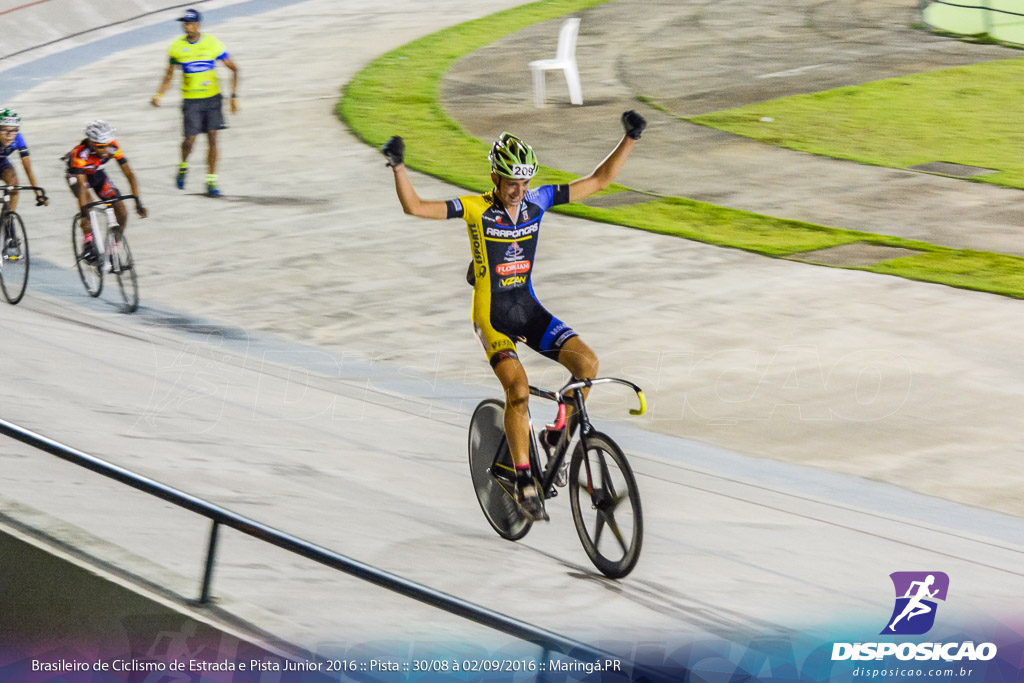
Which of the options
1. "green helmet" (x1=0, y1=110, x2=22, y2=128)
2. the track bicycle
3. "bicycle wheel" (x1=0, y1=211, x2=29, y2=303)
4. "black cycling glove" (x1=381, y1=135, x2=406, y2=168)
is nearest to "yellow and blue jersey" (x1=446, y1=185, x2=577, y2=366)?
"black cycling glove" (x1=381, y1=135, x2=406, y2=168)

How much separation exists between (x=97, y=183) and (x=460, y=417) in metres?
4.66

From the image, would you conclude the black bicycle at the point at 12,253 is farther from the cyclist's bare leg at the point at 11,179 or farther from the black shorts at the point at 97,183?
the black shorts at the point at 97,183

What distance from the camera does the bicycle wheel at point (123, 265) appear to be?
1082 centimetres

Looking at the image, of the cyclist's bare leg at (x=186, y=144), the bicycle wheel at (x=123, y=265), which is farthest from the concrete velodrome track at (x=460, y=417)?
the cyclist's bare leg at (x=186, y=144)

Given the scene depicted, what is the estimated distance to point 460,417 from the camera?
8.63 meters

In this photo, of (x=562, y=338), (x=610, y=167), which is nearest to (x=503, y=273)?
(x=562, y=338)

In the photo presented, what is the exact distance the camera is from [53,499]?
551 centimetres

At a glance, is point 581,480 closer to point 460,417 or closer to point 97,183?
point 460,417

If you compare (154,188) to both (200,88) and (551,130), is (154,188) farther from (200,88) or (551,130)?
(551,130)

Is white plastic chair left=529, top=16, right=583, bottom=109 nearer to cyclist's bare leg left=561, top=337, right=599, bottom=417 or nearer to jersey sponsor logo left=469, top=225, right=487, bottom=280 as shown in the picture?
jersey sponsor logo left=469, top=225, right=487, bottom=280

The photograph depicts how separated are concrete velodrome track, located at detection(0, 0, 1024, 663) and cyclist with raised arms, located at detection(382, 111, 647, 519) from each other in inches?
31.7

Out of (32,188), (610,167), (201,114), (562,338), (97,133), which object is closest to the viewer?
(562,338)

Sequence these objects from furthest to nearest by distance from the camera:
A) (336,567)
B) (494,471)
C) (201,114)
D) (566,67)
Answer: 1. (566,67)
2. (201,114)
3. (494,471)
4. (336,567)

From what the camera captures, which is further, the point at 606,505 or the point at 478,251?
the point at 478,251
